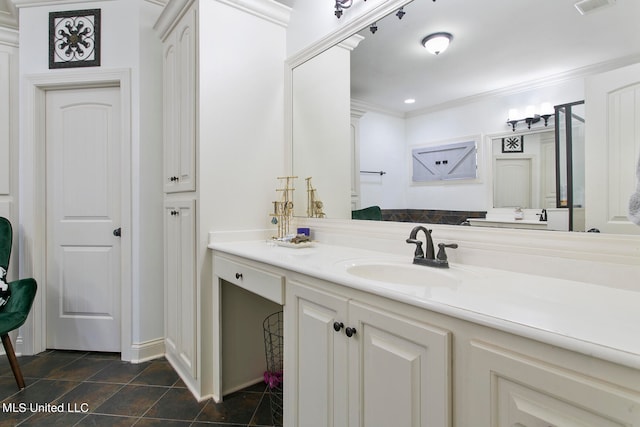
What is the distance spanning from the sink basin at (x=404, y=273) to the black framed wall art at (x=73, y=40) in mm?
2399

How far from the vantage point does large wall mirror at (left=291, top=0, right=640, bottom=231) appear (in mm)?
1034

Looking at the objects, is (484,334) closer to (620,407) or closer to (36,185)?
(620,407)

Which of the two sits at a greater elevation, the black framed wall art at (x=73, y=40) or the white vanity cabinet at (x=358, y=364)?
the black framed wall art at (x=73, y=40)

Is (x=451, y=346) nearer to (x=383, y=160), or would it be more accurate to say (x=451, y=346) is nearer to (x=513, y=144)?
(x=513, y=144)

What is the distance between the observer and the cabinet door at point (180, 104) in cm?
186

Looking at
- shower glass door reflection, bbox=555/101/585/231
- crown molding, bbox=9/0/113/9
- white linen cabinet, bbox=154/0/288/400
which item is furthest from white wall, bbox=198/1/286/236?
shower glass door reflection, bbox=555/101/585/231

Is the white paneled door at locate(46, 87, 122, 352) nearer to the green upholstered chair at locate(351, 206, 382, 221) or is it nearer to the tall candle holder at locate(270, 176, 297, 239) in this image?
the tall candle holder at locate(270, 176, 297, 239)

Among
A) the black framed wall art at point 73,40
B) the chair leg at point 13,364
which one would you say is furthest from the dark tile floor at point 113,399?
the black framed wall art at point 73,40

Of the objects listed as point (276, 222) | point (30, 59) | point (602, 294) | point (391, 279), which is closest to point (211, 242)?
point (276, 222)

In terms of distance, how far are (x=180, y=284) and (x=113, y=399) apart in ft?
2.27

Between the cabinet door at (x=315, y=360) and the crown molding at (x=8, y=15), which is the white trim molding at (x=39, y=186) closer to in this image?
the crown molding at (x=8, y=15)

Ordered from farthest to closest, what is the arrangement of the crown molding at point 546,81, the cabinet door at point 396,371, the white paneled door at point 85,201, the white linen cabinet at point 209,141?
the white paneled door at point 85,201
the white linen cabinet at point 209,141
the crown molding at point 546,81
the cabinet door at point 396,371

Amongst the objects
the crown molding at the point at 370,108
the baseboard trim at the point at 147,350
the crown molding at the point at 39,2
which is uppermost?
the crown molding at the point at 39,2

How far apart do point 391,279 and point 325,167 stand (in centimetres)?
88
